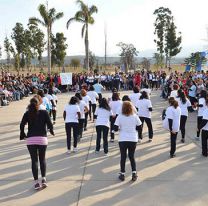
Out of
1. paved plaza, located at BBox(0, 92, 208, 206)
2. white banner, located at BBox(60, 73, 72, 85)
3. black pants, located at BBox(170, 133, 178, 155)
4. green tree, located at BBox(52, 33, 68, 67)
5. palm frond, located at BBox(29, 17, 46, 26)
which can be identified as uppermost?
palm frond, located at BBox(29, 17, 46, 26)

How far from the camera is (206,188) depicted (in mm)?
7113

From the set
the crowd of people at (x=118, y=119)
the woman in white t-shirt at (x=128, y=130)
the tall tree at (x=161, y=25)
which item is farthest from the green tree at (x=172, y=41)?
the woman in white t-shirt at (x=128, y=130)

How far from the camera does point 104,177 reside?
7.83 m

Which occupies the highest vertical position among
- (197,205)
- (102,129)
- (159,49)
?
(159,49)

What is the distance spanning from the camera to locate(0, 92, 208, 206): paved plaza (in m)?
6.61

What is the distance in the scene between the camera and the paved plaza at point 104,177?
6610 mm

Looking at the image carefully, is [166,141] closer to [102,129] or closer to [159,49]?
[102,129]

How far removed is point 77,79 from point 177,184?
2201 cm

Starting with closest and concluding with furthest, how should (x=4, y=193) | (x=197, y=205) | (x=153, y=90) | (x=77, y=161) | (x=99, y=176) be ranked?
(x=197, y=205), (x=4, y=193), (x=99, y=176), (x=77, y=161), (x=153, y=90)

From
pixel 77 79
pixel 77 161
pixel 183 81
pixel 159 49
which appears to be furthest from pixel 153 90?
pixel 77 161

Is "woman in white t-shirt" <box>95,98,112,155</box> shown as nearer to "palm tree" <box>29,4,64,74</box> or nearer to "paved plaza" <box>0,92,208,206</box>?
"paved plaza" <box>0,92,208,206</box>

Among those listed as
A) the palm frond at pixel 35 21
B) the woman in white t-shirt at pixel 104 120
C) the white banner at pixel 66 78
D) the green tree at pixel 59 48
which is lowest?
the woman in white t-shirt at pixel 104 120

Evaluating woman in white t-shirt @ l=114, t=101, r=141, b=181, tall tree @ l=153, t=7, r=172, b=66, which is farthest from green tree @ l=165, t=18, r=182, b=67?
woman in white t-shirt @ l=114, t=101, r=141, b=181

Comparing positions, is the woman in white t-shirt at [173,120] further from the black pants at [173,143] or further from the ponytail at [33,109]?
the ponytail at [33,109]
